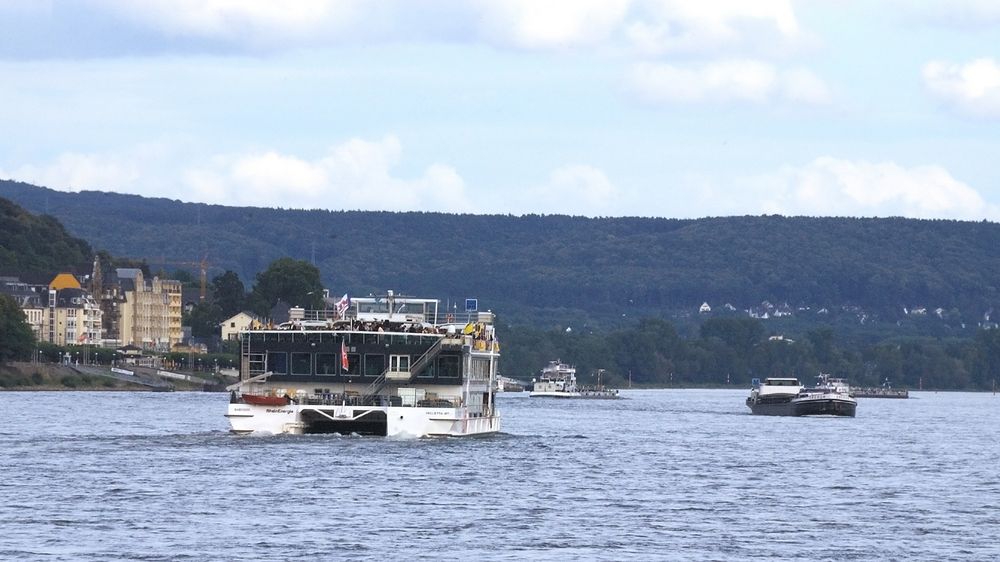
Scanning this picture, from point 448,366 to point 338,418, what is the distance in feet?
22.7

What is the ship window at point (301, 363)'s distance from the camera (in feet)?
350

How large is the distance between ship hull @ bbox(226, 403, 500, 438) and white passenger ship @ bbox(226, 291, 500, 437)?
0.05m

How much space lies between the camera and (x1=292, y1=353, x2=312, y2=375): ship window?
350ft

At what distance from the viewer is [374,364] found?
106 meters

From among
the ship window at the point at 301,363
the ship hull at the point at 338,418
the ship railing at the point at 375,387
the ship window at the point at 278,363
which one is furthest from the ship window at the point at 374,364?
Result: the ship window at the point at 278,363

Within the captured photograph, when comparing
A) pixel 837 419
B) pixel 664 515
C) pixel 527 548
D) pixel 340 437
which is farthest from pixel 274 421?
pixel 837 419

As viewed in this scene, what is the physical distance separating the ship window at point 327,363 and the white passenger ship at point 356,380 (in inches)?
1.9

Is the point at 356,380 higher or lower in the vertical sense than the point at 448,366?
lower

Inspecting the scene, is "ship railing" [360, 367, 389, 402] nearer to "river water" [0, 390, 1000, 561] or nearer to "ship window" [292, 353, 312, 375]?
"river water" [0, 390, 1000, 561]

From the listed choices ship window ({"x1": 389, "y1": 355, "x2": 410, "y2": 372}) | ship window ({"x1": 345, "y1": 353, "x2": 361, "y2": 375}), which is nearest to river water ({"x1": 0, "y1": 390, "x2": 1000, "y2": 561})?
ship window ({"x1": 345, "y1": 353, "x2": 361, "y2": 375})

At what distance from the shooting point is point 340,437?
4188 inches

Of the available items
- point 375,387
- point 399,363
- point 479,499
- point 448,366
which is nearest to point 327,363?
point 375,387

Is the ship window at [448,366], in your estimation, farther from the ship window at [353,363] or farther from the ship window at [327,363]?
the ship window at [327,363]

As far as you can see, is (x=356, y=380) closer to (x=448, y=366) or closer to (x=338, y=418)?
(x=338, y=418)
